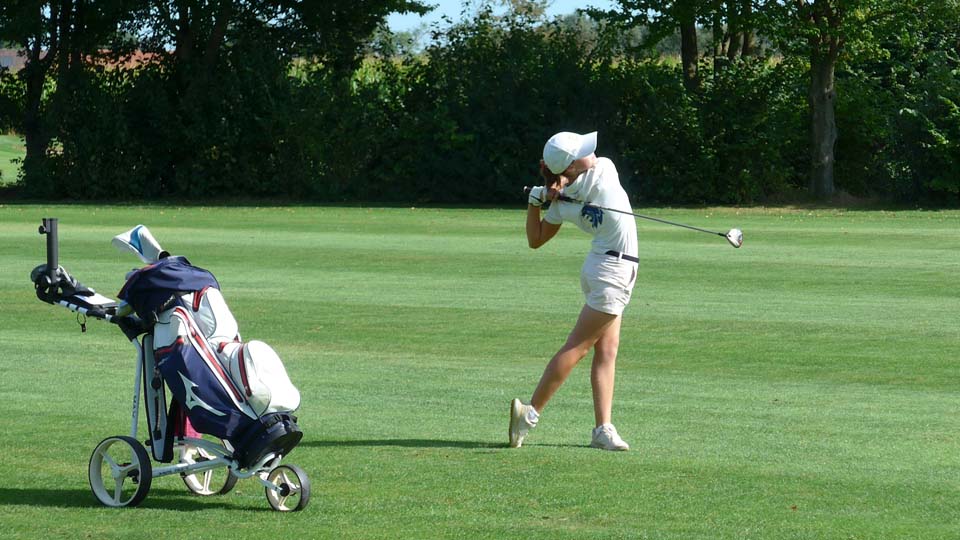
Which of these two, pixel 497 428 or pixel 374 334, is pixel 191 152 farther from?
pixel 497 428

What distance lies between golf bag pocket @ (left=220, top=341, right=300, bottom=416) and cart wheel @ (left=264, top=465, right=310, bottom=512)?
1.14 ft

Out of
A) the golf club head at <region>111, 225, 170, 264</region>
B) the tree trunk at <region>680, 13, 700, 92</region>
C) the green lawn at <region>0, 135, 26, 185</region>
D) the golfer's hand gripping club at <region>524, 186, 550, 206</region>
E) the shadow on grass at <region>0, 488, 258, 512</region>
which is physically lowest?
the green lawn at <region>0, 135, 26, 185</region>

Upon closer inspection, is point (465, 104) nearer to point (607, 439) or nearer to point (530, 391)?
point (530, 391)

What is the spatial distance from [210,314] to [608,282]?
246cm

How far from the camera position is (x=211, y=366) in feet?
22.0

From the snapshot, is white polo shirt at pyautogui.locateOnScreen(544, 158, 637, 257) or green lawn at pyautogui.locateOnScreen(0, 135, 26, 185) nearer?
white polo shirt at pyautogui.locateOnScreen(544, 158, 637, 257)

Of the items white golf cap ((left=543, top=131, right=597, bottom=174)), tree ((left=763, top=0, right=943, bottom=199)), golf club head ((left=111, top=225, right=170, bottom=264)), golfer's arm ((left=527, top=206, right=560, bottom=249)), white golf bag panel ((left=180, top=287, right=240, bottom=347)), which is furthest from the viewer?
tree ((left=763, top=0, right=943, bottom=199))

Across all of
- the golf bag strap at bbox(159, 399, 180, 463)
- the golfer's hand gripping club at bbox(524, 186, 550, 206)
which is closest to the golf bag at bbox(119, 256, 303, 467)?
the golf bag strap at bbox(159, 399, 180, 463)

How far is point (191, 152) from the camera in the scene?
4300 cm

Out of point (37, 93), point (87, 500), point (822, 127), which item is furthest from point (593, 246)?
point (37, 93)

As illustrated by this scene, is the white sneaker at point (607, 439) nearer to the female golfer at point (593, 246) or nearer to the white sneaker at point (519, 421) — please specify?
the female golfer at point (593, 246)

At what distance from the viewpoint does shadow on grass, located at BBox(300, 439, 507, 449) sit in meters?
8.56

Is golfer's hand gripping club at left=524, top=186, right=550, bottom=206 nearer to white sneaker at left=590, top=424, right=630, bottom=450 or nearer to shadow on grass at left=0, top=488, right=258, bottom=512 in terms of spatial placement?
white sneaker at left=590, top=424, right=630, bottom=450

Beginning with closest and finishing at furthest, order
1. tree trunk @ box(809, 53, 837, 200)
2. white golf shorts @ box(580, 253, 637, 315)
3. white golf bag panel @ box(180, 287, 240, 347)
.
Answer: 1. white golf bag panel @ box(180, 287, 240, 347)
2. white golf shorts @ box(580, 253, 637, 315)
3. tree trunk @ box(809, 53, 837, 200)
